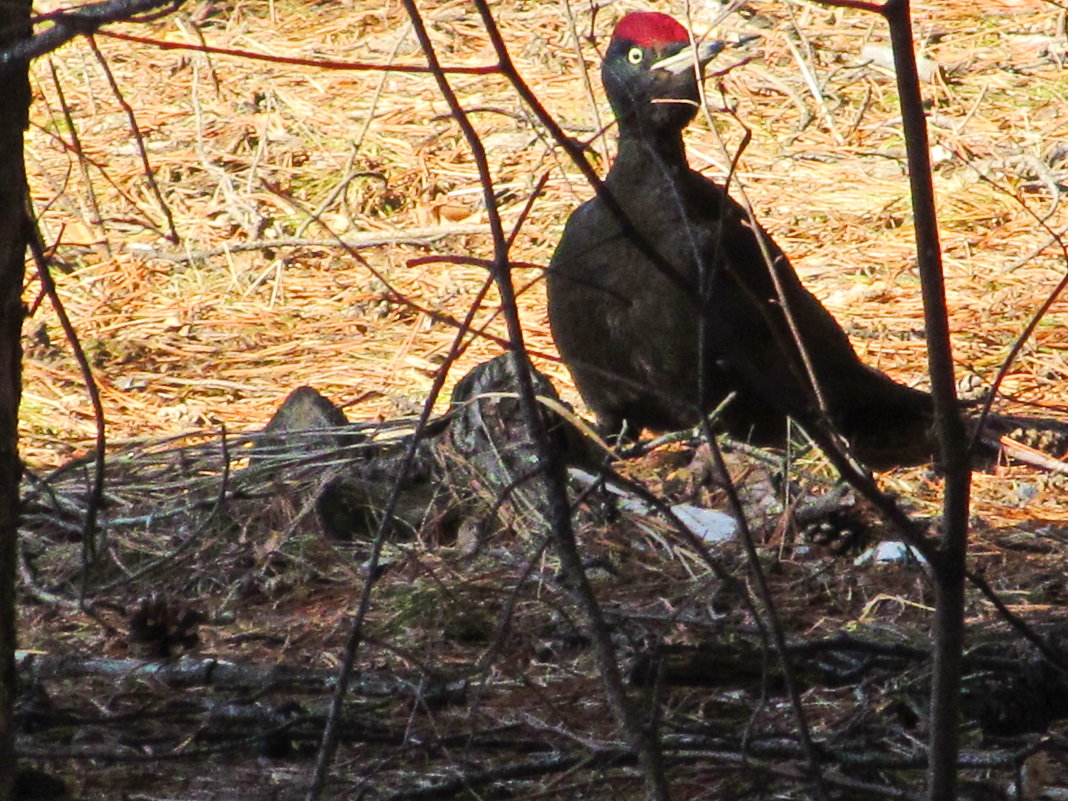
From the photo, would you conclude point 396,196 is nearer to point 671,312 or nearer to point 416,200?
point 416,200

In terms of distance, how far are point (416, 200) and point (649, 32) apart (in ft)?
6.67

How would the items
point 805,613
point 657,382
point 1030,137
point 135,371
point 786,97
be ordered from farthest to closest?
1. point 786,97
2. point 1030,137
3. point 135,371
4. point 657,382
5. point 805,613

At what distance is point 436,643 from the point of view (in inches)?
122

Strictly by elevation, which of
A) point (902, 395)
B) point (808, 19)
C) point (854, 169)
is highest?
point (808, 19)

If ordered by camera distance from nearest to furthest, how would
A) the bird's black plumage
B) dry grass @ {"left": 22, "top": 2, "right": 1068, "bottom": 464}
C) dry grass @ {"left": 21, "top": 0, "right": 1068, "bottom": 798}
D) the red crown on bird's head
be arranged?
the bird's black plumage, the red crown on bird's head, dry grass @ {"left": 21, "top": 0, "right": 1068, "bottom": 798}, dry grass @ {"left": 22, "top": 2, "right": 1068, "bottom": 464}

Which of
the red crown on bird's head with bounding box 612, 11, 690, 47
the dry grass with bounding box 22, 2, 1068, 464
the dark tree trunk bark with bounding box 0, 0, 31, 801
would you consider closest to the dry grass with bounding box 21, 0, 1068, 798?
the dry grass with bounding box 22, 2, 1068, 464

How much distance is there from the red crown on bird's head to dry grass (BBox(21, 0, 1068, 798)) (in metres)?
0.53

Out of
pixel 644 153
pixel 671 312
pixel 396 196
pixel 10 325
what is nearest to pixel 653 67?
pixel 644 153

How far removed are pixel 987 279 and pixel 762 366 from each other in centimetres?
166

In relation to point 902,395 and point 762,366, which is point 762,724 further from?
point 902,395

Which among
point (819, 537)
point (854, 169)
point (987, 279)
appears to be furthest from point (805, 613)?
point (854, 169)

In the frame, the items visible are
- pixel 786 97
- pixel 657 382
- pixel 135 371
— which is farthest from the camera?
pixel 786 97

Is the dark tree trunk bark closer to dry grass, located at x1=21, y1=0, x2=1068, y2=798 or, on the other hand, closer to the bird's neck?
dry grass, located at x1=21, y1=0, x2=1068, y2=798

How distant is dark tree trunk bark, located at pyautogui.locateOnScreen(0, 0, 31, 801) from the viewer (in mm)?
1882
